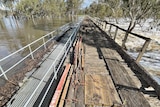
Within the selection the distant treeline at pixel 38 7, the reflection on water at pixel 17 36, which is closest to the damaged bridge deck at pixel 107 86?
the reflection on water at pixel 17 36

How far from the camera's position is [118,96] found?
2859 millimetres

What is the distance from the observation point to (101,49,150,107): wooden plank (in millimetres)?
2691

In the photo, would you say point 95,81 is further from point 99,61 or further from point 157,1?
point 157,1

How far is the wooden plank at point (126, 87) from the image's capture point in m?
2.69

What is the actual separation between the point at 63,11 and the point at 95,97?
76.8m

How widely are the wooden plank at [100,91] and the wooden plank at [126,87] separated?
0.18 metres

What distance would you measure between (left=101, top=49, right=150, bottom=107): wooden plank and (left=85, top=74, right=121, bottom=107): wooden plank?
0.58ft

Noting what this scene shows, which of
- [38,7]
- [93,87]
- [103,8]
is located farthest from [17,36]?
[38,7]

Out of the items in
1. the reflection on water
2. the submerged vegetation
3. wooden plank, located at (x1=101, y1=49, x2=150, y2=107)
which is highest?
the submerged vegetation

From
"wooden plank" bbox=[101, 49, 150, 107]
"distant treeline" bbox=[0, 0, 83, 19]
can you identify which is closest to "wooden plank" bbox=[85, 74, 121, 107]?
"wooden plank" bbox=[101, 49, 150, 107]

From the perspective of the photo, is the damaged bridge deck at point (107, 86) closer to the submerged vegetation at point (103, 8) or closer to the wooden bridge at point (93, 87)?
the wooden bridge at point (93, 87)

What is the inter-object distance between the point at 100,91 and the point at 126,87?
28.7 inches

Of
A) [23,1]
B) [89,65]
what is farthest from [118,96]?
[23,1]

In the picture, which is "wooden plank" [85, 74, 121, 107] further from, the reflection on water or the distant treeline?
the distant treeline
